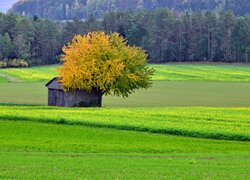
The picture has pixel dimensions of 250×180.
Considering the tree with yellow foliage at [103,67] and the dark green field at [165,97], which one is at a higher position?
the tree with yellow foliage at [103,67]

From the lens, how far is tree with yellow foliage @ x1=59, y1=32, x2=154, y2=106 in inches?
2436

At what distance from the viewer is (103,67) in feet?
205

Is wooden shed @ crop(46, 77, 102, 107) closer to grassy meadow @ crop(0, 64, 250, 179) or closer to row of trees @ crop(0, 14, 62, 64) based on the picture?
grassy meadow @ crop(0, 64, 250, 179)

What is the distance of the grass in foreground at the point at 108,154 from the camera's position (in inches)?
862

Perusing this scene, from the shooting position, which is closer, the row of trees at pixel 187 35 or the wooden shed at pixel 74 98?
the wooden shed at pixel 74 98

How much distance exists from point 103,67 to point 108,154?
34.3 m

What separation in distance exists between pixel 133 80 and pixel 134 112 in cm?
1518

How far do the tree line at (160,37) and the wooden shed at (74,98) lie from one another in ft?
297

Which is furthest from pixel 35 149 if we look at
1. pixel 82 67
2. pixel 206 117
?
pixel 82 67

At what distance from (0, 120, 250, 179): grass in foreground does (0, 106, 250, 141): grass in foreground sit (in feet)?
3.97

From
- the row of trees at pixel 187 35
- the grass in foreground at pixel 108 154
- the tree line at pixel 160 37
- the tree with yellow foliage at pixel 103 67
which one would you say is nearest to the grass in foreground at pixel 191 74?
the row of trees at pixel 187 35

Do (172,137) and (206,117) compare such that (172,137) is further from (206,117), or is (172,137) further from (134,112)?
(134,112)

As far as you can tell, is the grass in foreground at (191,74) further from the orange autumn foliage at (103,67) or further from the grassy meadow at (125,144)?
the grassy meadow at (125,144)

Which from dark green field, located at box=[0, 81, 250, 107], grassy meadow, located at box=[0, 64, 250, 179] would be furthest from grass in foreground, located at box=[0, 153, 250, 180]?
dark green field, located at box=[0, 81, 250, 107]
